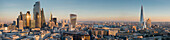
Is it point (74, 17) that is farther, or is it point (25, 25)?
point (74, 17)

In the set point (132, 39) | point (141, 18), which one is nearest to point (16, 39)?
point (132, 39)

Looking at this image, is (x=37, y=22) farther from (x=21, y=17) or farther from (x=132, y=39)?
(x=132, y=39)

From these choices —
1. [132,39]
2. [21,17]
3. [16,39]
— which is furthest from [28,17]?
[132,39]

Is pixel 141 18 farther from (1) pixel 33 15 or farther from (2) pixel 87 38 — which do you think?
(2) pixel 87 38

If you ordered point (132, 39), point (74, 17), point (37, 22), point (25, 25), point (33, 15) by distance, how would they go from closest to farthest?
point (132, 39)
point (25, 25)
point (37, 22)
point (33, 15)
point (74, 17)

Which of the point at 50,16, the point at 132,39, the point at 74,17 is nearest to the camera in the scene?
the point at 132,39

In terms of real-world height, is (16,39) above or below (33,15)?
below

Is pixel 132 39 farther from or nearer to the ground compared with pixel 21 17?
nearer to the ground

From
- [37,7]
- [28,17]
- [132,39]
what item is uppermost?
[37,7]

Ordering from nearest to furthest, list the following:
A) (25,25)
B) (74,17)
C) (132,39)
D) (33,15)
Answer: (132,39), (25,25), (33,15), (74,17)
